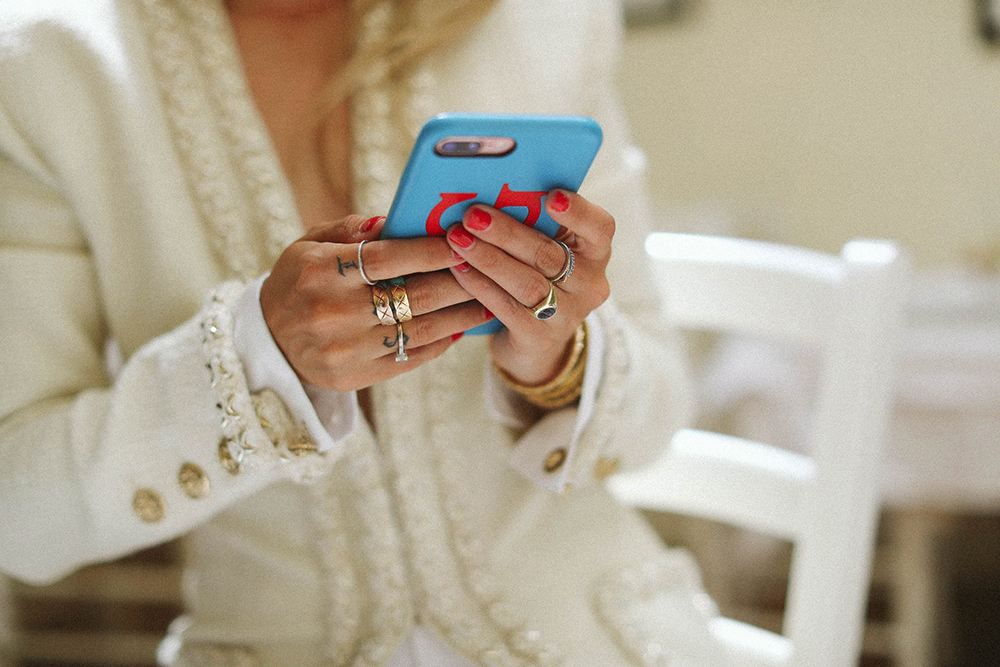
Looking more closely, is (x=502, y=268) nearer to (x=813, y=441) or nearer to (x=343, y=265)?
(x=343, y=265)

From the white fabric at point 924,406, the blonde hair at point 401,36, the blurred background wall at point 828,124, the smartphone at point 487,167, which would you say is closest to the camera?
the smartphone at point 487,167

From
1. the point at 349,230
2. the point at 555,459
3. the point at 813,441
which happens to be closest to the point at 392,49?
the point at 349,230

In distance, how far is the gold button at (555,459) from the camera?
541 millimetres

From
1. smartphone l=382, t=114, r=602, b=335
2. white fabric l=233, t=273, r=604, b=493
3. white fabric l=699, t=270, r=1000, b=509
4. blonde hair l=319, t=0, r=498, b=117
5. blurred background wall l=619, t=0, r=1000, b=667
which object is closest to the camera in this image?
smartphone l=382, t=114, r=602, b=335

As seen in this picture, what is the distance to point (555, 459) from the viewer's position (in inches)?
21.3

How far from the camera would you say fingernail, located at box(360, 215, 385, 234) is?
0.41m

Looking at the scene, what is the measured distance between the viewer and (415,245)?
38cm

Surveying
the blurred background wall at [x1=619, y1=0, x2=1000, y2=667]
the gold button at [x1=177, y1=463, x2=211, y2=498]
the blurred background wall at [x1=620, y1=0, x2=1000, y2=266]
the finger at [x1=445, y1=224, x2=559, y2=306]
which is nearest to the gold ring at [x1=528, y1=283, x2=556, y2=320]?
the finger at [x1=445, y1=224, x2=559, y2=306]

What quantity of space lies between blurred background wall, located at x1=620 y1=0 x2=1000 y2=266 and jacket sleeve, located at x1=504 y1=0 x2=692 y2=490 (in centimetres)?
195

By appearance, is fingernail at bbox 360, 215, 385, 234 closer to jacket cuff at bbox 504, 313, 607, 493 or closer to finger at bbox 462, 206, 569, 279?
finger at bbox 462, 206, 569, 279

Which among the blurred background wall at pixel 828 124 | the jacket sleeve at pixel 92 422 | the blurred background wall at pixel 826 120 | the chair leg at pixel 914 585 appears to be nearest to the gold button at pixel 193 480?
the jacket sleeve at pixel 92 422

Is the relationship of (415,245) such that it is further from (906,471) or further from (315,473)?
(906,471)

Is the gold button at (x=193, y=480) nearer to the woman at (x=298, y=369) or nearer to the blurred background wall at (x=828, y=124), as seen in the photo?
the woman at (x=298, y=369)

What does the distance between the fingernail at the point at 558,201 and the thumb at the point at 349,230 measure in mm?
91
